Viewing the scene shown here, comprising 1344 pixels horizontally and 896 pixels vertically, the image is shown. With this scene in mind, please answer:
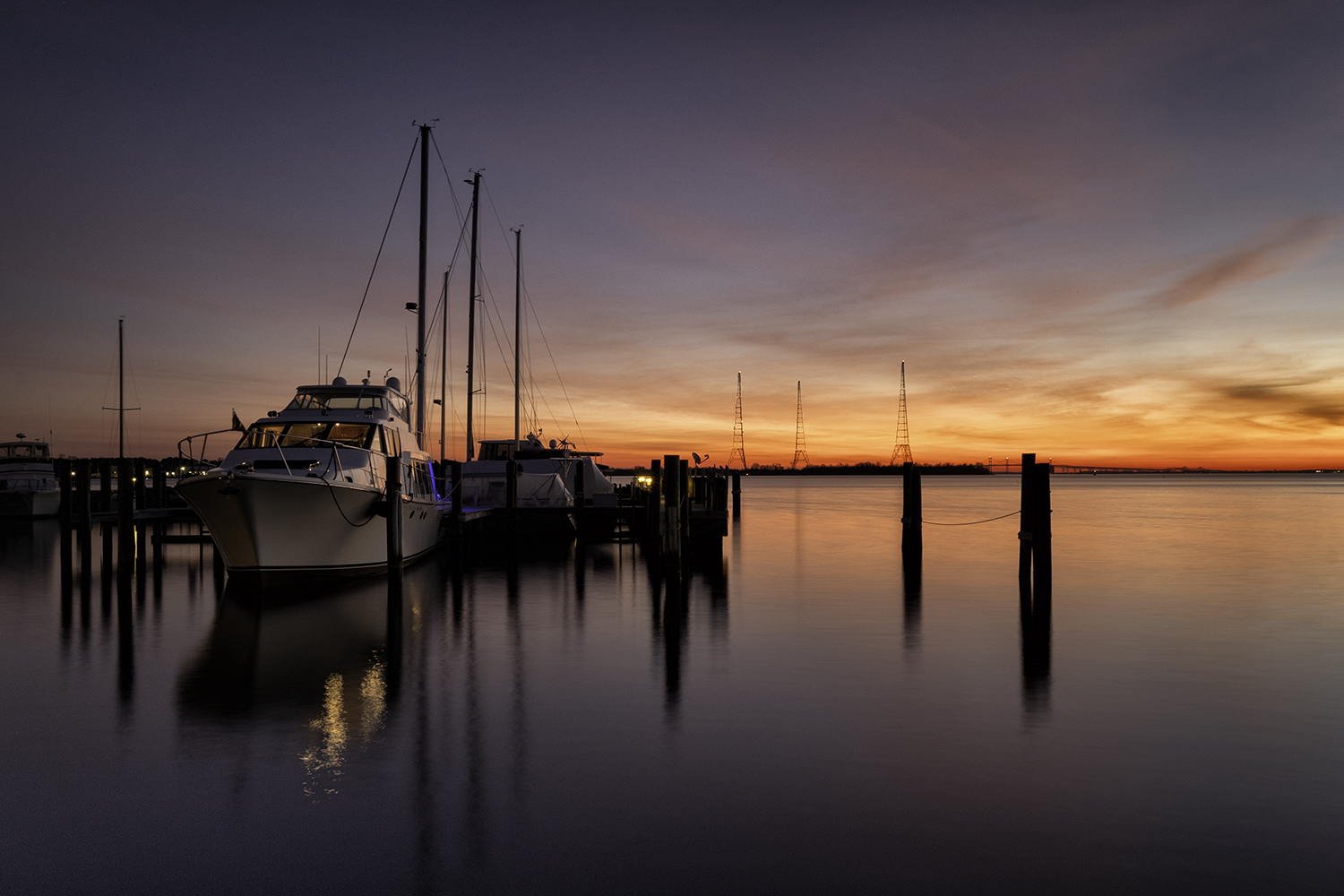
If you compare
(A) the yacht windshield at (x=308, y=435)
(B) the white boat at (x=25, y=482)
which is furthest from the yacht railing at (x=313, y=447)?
(B) the white boat at (x=25, y=482)

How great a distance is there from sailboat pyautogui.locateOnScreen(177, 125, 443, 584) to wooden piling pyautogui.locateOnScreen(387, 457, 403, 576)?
79 mm

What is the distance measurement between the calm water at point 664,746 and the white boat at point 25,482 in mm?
31296

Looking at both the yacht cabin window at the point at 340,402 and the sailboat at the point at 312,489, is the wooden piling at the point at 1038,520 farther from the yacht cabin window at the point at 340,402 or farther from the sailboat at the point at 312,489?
the yacht cabin window at the point at 340,402

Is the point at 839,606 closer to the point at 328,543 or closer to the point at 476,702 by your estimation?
the point at 476,702

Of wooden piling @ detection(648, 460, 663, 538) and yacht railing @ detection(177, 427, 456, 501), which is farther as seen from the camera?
wooden piling @ detection(648, 460, 663, 538)

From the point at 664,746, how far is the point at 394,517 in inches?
467

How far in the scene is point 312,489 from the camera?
17281 mm

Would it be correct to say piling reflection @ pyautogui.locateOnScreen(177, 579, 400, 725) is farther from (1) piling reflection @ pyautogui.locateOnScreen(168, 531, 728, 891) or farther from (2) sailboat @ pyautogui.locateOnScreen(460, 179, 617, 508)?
(2) sailboat @ pyautogui.locateOnScreen(460, 179, 617, 508)

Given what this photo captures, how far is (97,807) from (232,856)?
6.28 feet

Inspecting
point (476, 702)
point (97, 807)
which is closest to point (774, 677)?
point (476, 702)

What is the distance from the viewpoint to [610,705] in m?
10.3

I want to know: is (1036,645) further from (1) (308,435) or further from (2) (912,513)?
(1) (308,435)

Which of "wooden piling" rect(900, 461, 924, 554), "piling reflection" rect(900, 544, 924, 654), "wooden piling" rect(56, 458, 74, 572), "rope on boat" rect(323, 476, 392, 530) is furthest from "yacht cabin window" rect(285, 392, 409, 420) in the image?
"wooden piling" rect(900, 461, 924, 554)

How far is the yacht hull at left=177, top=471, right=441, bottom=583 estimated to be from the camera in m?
16.7
